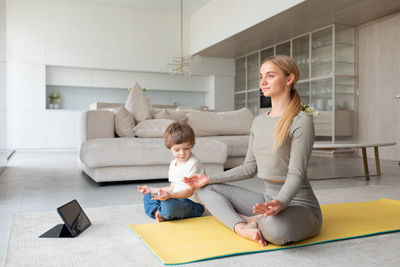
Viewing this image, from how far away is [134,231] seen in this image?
171cm

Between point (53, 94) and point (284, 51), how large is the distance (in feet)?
16.1

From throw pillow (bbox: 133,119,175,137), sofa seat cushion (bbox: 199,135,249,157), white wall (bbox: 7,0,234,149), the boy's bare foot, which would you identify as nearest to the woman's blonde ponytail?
the boy's bare foot

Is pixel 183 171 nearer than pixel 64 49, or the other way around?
pixel 183 171

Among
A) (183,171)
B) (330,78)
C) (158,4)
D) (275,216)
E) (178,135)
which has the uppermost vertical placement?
(158,4)

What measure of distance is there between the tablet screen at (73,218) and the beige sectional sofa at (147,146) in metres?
1.33

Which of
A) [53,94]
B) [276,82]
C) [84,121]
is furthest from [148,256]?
[53,94]

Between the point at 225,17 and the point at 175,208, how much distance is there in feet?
19.6

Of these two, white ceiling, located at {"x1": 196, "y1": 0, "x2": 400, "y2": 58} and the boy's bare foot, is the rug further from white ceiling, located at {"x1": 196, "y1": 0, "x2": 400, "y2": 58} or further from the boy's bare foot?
white ceiling, located at {"x1": 196, "y1": 0, "x2": 400, "y2": 58}

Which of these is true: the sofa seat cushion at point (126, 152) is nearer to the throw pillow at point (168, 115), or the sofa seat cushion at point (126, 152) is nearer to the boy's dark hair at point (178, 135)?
the throw pillow at point (168, 115)

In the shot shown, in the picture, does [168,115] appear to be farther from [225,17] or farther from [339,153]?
[225,17]

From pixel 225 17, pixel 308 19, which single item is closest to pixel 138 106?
pixel 308 19

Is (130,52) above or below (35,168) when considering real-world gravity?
above

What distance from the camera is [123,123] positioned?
369 cm

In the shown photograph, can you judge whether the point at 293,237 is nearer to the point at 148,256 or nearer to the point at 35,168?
the point at 148,256
